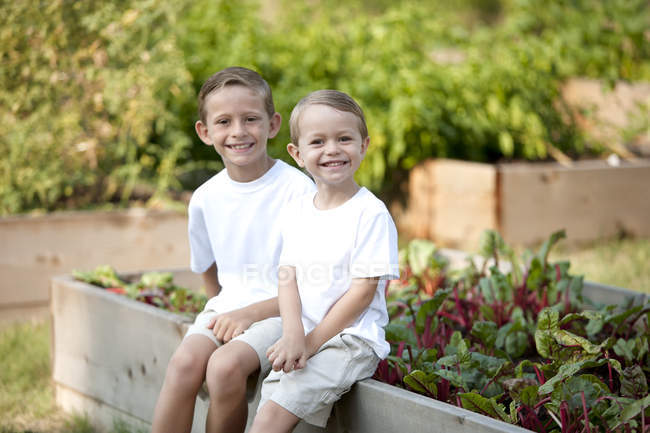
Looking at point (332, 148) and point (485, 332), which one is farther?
point (485, 332)

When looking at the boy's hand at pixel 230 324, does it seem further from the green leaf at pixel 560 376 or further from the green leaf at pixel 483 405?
the green leaf at pixel 560 376

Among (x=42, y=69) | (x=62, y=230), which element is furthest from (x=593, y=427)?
(x=42, y=69)

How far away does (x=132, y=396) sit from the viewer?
9.02 ft

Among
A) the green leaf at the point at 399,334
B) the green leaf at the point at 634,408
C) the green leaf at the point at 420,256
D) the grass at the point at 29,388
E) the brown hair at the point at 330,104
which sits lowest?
the grass at the point at 29,388

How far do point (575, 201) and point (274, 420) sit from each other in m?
3.45

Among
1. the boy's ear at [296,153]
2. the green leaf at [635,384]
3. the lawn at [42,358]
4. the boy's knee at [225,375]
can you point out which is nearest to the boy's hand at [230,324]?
the boy's knee at [225,375]

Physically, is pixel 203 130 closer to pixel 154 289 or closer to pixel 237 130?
pixel 237 130

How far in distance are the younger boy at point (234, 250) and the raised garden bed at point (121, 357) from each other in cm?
18

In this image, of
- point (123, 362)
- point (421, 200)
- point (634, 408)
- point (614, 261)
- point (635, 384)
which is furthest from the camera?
point (421, 200)

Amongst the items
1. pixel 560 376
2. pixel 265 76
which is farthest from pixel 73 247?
pixel 560 376

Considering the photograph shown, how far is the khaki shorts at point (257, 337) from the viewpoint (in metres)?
2.20

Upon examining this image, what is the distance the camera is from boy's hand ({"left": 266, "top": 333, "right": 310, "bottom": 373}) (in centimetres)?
200

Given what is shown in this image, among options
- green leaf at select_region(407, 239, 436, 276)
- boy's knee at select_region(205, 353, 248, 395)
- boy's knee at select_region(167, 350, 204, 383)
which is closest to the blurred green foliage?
green leaf at select_region(407, 239, 436, 276)

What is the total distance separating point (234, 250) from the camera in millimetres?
2389
